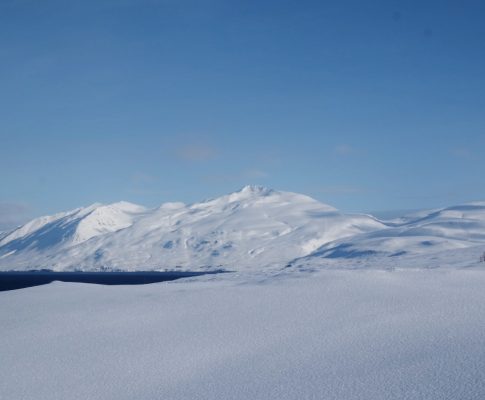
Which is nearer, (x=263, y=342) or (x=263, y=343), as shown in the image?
(x=263, y=343)

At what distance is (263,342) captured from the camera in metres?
25.7

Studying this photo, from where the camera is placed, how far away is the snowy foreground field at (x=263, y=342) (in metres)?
19.7

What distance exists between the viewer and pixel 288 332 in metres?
26.8

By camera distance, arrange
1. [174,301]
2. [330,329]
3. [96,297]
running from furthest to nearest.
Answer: [96,297], [174,301], [330,329]

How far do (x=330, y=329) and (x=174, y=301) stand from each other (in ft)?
43.4

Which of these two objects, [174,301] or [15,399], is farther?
[174,301]

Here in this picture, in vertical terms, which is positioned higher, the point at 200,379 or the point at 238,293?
the point at 238,293

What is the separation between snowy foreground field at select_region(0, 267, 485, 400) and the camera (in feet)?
64.7

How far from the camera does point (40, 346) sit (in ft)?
91.3

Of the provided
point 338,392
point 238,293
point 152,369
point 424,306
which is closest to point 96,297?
point 238,293

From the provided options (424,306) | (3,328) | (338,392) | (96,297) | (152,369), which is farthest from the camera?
(96,297)

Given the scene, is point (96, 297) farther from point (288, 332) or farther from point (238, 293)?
point (288, 332)

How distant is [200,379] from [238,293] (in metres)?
16.0

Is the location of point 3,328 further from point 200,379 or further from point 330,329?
point 330,329
